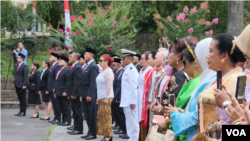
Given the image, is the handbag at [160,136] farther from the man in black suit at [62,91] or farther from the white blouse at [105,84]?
the man in black suit at [62,91]

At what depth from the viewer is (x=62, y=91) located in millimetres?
11586

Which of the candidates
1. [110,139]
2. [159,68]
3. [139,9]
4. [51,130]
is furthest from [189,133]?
[139,9]

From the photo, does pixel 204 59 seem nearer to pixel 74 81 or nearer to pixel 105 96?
pixel 105 96

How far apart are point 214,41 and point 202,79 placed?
495 mm

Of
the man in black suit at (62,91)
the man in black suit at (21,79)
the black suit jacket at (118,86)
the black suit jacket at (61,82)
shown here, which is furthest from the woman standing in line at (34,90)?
the black suit jacket at (118,86)

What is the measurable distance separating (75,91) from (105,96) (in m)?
1.66

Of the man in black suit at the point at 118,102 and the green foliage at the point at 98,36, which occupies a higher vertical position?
the green foliage at the point at 98,36

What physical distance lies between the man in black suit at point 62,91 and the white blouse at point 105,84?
267cm

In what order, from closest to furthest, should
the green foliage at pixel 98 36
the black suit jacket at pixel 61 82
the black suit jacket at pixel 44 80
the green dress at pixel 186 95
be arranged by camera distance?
1. the green dress at pixel 186 95
2. the black suit jacket at pixel 61 82
3. the black suit jacket at pixel 44 80
4. the green foliage at pixel 98 36

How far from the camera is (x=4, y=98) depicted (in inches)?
668

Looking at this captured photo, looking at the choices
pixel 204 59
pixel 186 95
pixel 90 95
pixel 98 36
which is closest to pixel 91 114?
pixel 90 95

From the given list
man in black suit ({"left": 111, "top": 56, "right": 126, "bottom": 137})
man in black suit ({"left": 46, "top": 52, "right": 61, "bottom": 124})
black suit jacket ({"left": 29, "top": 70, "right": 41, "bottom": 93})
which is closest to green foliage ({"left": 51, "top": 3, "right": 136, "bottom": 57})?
man in black suit ({"left": 46, "top": 52, "right": 61, "bottom": 124})

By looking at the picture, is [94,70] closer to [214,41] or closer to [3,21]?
[214,41]

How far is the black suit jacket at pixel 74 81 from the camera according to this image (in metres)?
10.3
